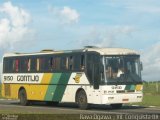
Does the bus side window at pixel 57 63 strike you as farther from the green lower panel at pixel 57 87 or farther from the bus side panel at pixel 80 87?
the bus side panel at pixel 80 87

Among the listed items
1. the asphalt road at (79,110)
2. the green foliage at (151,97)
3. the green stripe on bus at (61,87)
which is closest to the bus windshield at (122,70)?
the asphalt road at (79,110)

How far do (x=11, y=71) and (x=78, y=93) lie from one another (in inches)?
308

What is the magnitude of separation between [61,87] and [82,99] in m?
2.29

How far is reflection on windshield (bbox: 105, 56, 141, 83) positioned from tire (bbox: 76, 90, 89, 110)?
185 cm

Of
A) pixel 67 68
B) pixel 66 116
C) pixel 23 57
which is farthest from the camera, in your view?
pixel 23 57

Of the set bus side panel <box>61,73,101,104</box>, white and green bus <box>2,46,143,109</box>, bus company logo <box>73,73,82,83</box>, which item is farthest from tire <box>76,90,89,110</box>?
bus company logo <box>73,73,82,83</box>

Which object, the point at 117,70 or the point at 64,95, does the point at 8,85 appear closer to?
the point at 64,95

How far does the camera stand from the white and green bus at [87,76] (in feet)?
99.8

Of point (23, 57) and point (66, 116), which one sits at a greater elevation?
→ point (23, 57)

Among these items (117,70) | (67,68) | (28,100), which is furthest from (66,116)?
(28,100)

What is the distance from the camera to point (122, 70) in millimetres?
30516

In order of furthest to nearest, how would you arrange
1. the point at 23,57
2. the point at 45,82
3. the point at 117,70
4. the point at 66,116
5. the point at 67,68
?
the point at 23,57 < the point at 45,82 < the point at 67,68 < the point at 117,70 < the point at 66,116

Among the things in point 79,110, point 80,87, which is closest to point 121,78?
point 80,87

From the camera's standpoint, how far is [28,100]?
123 feet
